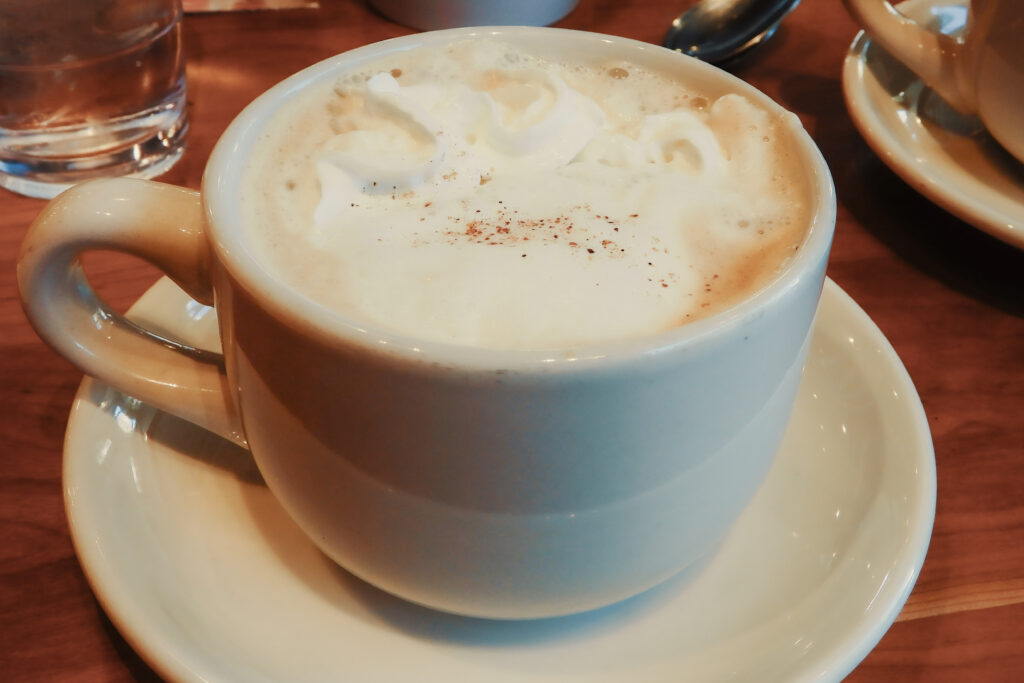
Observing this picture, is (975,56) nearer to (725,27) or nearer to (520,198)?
(725,27)

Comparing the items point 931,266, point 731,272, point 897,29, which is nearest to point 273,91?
point 731,272

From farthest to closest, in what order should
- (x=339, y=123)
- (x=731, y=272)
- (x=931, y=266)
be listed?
(x=931, y=266) < (x=339, y=123) < (x=731, y=272)

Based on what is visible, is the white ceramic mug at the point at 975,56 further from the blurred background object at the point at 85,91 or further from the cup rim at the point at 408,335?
the blurred background object at the point at 85,91

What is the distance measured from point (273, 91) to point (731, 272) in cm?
35

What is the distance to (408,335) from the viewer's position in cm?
46

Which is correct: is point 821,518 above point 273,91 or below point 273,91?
below

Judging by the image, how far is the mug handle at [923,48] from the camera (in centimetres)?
111

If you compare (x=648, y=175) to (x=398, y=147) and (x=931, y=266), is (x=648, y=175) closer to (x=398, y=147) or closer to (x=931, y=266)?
(x=398, y=147)

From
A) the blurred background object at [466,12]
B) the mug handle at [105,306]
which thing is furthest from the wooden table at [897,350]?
the mug handle at [105,306]

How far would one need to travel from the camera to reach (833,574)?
1.93 feet

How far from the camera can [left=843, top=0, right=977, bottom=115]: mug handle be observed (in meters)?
1.11

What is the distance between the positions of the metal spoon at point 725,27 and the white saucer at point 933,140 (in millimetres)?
195

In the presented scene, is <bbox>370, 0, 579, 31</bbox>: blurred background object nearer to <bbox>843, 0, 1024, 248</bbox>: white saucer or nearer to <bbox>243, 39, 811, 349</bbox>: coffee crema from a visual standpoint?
<bbox>843, 0, 1024, 248</bbox>: white saucer

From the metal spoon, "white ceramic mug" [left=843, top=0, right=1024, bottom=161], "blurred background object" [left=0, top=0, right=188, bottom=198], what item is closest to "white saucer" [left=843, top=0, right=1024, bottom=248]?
"white ceramic mug" [left=843, top=0, right=1024, bottom=161]
